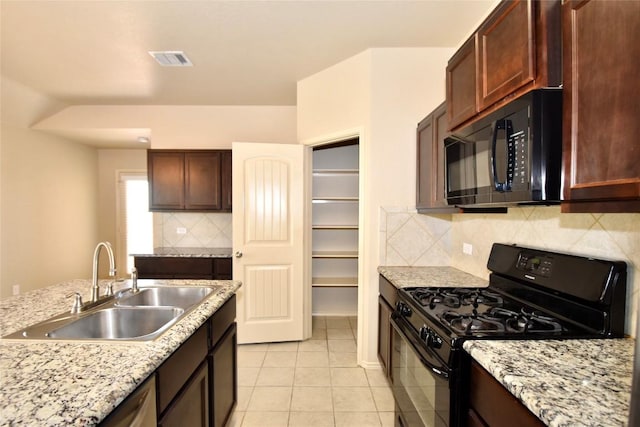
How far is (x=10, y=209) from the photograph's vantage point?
389 cm

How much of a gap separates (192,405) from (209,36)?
97.5 inches

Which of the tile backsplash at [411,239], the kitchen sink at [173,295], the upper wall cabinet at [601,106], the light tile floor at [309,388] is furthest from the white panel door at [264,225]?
the upper wall cabinet at [601,106]

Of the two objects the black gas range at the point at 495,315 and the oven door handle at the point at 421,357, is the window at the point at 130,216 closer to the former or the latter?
the oven door handle at the point at 421,357

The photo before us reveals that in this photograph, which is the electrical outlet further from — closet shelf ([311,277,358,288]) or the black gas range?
closet shelf ([311,277,358,288])

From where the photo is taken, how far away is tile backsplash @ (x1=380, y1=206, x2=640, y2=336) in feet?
3.91

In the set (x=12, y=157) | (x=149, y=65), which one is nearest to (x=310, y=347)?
(x=149, y=65)

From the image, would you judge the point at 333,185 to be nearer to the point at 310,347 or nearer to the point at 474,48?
the point at 310,347

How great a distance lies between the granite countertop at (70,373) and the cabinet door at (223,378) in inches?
17.3

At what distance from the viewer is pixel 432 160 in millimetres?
2201

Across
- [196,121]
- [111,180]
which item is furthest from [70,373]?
[111,180]

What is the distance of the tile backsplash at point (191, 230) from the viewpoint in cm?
410

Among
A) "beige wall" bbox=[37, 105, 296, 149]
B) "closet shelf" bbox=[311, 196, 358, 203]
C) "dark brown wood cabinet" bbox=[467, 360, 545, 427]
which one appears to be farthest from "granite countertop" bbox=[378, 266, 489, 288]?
"beige wall" bbox=[37, 105, 296, 149]

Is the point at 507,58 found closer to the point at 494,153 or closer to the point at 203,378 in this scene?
the point at 494,153

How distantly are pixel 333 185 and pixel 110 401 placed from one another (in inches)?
135
